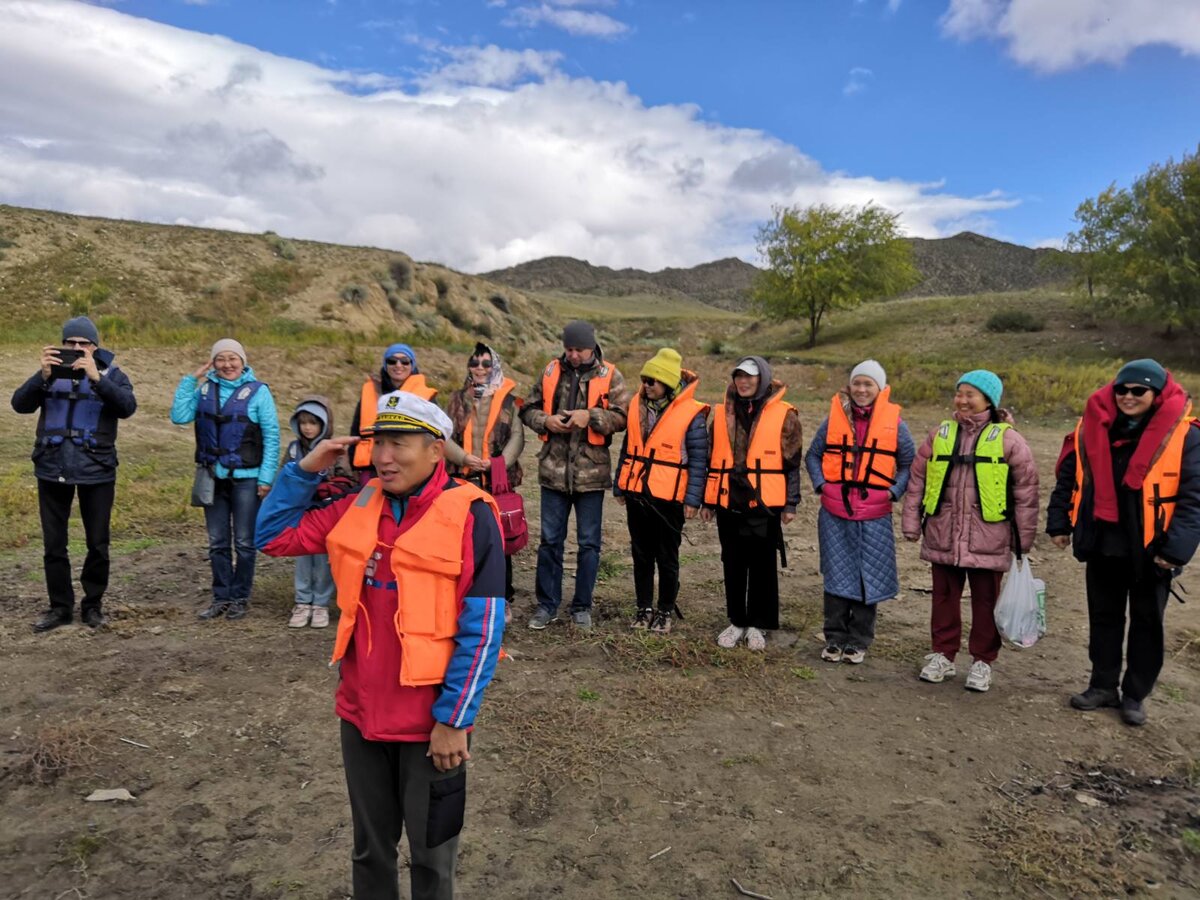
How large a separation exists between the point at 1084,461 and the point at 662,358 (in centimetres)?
281

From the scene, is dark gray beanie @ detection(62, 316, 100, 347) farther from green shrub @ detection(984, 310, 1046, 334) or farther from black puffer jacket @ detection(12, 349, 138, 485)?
green shrub @ detection(984, 310, 1046, 334)

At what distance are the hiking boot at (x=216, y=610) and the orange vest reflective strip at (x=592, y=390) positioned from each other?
2.79 meters

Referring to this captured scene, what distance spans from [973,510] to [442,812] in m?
4.05

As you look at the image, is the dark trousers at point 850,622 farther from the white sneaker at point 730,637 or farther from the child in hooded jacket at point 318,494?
the child in hooded jacket at point 318,494

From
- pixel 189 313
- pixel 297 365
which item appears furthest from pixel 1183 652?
pixel 189 313

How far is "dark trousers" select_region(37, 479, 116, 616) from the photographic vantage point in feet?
18.8

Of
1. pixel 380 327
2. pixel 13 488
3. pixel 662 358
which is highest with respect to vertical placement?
Result: pixel 380 327

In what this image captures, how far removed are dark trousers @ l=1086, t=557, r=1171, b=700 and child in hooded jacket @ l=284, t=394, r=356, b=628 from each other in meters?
4.95

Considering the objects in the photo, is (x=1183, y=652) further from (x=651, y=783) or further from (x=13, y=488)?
(x=13, y=488)

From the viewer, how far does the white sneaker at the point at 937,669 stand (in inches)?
214

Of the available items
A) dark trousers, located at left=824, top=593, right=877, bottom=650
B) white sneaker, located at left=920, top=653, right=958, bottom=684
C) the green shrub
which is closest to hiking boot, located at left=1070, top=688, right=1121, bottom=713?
white sneaker, located at left=920, top=653, right=958, bottom=684

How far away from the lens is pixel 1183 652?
6.05m

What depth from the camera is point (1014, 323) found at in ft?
119

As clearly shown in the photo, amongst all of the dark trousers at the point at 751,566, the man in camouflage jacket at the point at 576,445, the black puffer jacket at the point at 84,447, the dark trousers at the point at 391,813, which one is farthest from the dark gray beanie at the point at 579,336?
the dark trousers at the point at 391,813
